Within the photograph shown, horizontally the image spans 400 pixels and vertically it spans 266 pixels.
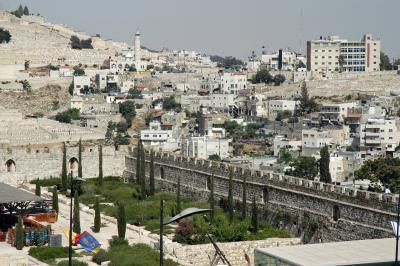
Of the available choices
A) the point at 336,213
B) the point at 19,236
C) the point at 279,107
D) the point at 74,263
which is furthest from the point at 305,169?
the point at 279,107

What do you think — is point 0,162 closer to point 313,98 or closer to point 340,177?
point 340,177

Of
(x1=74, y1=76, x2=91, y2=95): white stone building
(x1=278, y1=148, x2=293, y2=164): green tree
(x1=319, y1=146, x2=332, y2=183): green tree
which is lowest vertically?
(x1=278, y1=148, x2=293, y2=164): green tree

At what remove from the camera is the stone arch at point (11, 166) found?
127 feet

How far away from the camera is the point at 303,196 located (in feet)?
98.3

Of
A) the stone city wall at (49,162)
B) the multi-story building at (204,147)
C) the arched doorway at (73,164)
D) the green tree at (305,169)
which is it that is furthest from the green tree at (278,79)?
the arched doorway at (73,164)

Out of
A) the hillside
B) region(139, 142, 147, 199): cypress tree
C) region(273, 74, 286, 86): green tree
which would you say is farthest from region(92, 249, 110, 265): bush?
the hillside

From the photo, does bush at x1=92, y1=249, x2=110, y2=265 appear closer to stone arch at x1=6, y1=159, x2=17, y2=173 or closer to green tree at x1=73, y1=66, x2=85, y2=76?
stone arch at x1=6, y1=159, x2=17, y2=173

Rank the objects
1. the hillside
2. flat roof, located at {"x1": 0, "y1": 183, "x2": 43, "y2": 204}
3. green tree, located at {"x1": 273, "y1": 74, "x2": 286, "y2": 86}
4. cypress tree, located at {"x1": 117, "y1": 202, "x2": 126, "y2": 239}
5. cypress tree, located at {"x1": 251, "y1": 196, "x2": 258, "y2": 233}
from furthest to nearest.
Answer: the hillside
green tree, located at {"x1": 273, "y1": 74, "x2": 286, "y2": 86}
flat roof, located at {"x1": 0, "y1": 183, "x2": 43, "y2": 204}
cypress tree, located at {"x1": 251, "y1": 196, "x2": 258, "y2": 233}
cypress tree, located at {"x1": 117, "y1": 202, "x2": 126, "y2": 239}

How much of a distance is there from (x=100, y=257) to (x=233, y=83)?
2999 inches

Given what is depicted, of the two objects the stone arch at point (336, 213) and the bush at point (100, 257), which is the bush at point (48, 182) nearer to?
the bush at point (100, 257)

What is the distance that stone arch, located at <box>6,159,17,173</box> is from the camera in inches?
1528

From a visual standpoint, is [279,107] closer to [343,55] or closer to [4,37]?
[343,55]

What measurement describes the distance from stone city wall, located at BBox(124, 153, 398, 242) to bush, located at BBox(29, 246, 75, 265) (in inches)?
262

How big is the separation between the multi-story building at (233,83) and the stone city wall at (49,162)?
198 feet
